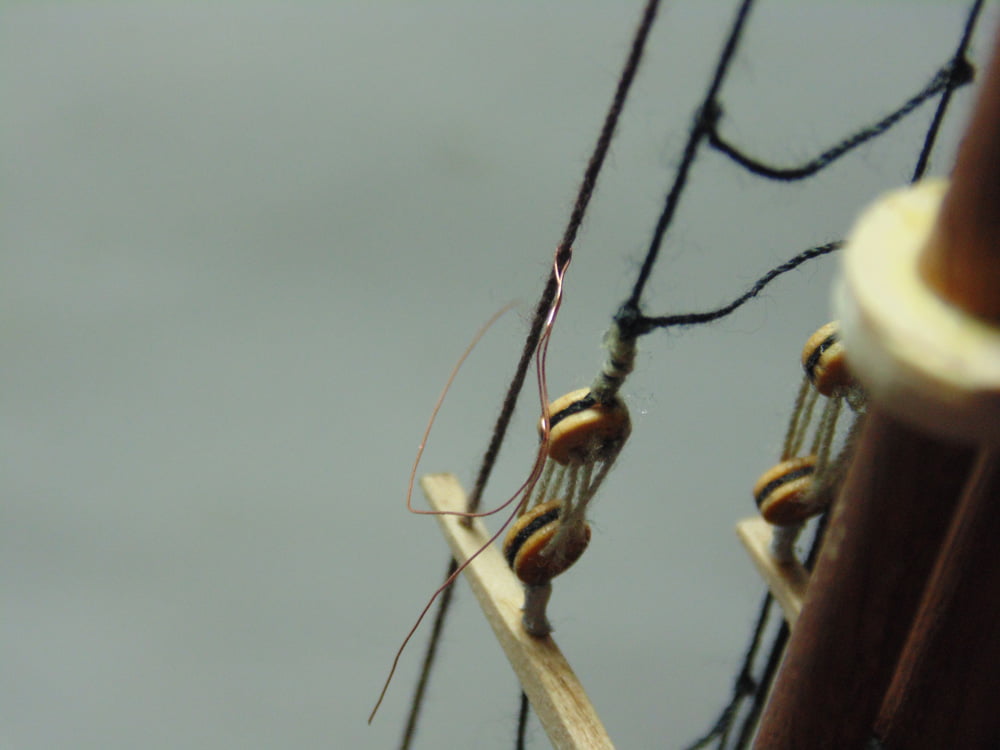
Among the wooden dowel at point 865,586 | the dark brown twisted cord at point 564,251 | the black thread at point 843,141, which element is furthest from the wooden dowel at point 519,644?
the black thread at point 843,141

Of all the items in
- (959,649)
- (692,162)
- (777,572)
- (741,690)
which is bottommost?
(741,690)

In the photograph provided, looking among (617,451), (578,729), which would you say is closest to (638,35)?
(617,451)

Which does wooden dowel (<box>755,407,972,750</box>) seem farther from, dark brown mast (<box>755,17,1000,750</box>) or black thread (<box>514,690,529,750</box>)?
black thread (<box>514,690,529,750</box>)

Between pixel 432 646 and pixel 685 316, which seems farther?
pixel 432 646

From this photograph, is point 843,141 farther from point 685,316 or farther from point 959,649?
point 959,649

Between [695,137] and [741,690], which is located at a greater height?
[695,137]

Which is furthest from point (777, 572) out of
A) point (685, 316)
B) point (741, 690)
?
point (685, 316)

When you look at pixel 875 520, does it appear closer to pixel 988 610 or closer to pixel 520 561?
pixel 988 610
